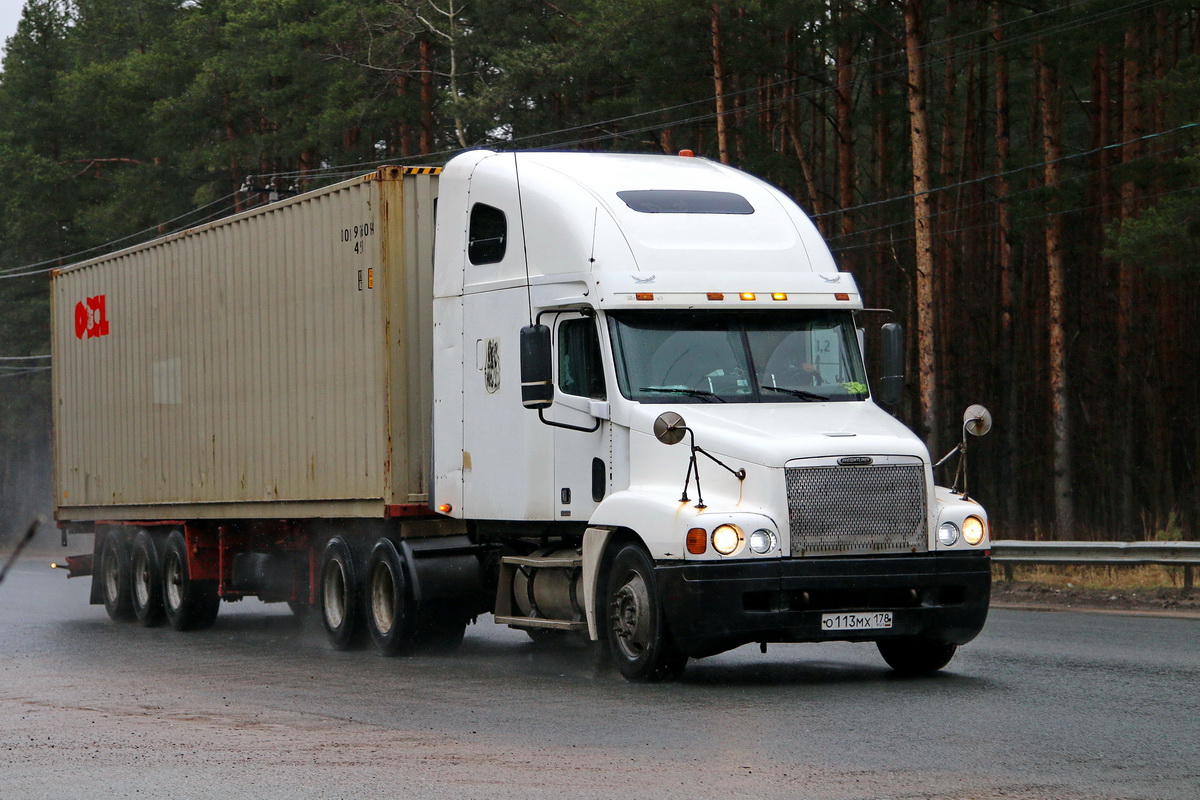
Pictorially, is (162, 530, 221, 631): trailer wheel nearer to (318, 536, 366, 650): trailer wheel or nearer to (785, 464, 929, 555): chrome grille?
(318, 536, 366, 650): trailer wheel

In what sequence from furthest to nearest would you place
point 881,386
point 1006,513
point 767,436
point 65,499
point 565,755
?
1. point 1006,513
2. point 65,499
3. point 881,386
4. point 767,436
5. point 565,755

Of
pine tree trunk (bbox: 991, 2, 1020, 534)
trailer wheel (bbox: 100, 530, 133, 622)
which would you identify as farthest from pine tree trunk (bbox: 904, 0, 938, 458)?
trailer wheel (bbox: 100, 530, 133, 622)

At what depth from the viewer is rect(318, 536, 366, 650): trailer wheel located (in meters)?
15.0

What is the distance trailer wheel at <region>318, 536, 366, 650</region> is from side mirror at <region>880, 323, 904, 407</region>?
5130mm

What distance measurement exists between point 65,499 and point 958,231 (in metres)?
28.3

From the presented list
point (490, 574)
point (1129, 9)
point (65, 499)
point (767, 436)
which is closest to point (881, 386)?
point (767, 436)

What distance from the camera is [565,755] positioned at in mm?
8555

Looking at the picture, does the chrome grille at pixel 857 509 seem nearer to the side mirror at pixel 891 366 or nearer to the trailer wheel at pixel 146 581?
the side mirror at pixel 891 366

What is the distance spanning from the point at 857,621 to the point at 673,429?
5.76ft

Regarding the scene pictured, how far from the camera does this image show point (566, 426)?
12.4 meters

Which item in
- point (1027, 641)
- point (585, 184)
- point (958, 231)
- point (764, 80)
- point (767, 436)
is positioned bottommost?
point (1027, 641)

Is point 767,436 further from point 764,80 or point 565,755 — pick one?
point 764,80

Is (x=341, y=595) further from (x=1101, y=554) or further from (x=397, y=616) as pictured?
(x=1101, y=554)

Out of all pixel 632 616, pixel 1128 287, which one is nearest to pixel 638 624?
pixel 632 616
